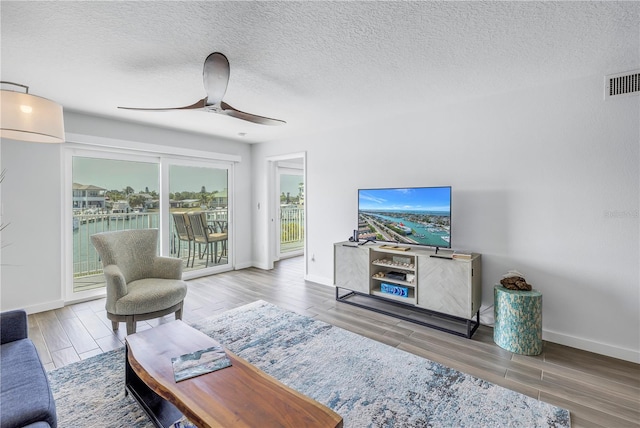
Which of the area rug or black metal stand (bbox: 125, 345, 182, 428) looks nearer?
black metal stand (bbox: 125, 345, 182, 428)

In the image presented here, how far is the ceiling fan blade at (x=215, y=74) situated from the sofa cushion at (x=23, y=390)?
1.91 metres

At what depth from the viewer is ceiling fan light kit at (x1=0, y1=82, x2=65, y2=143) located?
64.9 inches

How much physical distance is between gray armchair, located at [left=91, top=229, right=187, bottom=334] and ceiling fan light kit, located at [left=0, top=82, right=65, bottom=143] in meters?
1.35

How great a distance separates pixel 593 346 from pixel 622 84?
2.18 meters

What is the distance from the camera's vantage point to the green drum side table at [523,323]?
244 centimetres

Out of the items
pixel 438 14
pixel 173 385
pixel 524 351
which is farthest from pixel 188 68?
pixel 524 351

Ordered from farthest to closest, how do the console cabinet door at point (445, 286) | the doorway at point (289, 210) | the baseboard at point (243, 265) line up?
the doorway at point (289, 210), the baseboard at point (243, 265), the console cabinet door at point (445, 286)

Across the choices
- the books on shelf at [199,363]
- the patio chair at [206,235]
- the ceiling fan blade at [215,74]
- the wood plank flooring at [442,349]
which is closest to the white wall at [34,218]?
the wood plank flooring at [442,349]

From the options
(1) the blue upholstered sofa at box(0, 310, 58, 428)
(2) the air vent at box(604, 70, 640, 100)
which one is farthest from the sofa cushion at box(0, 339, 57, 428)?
(2) the air vent at box(604, 70, 640, 100)

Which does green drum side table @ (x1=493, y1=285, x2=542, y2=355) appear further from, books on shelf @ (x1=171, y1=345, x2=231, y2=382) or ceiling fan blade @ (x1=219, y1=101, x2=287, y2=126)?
ceiling fan blade @ (x1=219, y1=101, x2=287, y2=126)

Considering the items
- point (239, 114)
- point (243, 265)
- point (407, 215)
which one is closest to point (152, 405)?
point (239, 114)

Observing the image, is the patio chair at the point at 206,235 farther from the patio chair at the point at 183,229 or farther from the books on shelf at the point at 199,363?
the books on shelf at the point at 199,363

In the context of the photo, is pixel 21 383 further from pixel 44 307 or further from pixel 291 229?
pixel 291 229

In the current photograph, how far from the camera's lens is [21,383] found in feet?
4.51
